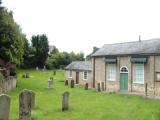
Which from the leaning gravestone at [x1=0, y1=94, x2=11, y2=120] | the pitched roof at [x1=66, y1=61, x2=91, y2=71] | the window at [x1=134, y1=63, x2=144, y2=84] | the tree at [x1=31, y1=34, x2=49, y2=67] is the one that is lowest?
the leaning gravestone at [x1=0, y1=94, x2=11, y2=120]

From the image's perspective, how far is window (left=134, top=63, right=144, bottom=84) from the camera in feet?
112

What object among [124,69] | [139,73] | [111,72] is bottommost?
[139,73]

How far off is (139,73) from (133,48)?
4154 millimetres

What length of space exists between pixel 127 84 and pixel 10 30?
589 inches

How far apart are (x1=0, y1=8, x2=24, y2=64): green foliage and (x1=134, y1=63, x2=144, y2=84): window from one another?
14.1m

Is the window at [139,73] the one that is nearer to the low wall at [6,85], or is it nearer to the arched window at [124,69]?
the arched window at [124,69]

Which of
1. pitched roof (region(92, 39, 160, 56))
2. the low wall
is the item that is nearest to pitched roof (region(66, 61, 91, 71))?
pitched roof (region(92, 39, 160, 56))

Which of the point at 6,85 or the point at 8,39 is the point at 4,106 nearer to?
the point at 6,85

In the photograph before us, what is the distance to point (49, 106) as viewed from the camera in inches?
857

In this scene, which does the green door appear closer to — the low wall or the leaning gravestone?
the low wall

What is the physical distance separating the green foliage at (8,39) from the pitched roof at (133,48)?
11.2m

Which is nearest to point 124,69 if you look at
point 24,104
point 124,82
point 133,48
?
point 124,82

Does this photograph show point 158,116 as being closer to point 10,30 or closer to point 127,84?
point 127,84

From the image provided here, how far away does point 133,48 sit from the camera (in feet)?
123
